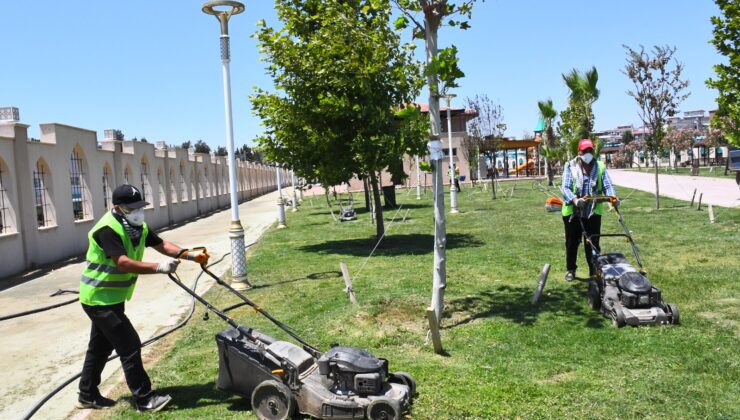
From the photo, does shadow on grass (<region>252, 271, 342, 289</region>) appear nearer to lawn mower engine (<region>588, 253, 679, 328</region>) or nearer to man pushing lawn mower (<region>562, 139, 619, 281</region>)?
man pushing lawn mower (<region>562, 139, 619, 281</region>)

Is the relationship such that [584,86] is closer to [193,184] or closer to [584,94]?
[584,94]

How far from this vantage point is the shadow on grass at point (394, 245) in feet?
43.0

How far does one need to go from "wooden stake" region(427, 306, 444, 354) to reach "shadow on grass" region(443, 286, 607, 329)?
0.90 meters

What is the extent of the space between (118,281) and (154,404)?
1041 millimetres

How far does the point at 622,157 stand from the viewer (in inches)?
3649

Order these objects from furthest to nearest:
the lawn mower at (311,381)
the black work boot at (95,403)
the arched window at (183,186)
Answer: the arched window at (183,186), the black work boot at (95,403), the lawn mower at (311,381)

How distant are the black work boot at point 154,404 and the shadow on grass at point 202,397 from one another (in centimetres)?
9

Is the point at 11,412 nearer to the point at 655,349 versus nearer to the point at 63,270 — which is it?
the point at 655,349

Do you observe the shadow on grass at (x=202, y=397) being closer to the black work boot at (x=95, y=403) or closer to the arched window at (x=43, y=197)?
the black work boot at (x=95, y=403)

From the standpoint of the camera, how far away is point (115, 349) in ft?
15.5

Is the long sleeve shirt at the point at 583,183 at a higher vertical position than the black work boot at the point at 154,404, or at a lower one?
higher

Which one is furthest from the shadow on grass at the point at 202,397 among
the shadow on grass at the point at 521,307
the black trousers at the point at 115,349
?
the shadow on grass at the point at 521,307

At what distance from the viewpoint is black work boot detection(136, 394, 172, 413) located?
4680 mm

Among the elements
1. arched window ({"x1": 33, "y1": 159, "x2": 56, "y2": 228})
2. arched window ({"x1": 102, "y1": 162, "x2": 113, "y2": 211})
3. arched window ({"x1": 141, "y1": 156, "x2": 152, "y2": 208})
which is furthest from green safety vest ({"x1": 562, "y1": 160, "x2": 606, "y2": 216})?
arched window ({"x1": 141, "y1": 156, "x2": 152, "y2": 208})
